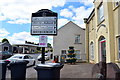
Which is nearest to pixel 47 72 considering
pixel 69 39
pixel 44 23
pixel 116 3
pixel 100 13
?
pixel 44 23

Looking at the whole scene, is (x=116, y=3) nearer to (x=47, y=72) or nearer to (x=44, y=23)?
(x=44, y=23)

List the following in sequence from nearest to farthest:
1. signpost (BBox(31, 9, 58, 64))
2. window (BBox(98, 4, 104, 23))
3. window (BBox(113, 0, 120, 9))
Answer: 1. signpost (BBox(31, 9, 58, 64))
2. window (BBox(113, 0, 120, 9))
3. window (BBox(98, 4, 104, 23))

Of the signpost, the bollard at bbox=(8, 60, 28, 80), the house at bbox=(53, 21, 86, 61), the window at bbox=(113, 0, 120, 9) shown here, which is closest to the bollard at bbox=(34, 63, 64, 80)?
the signpost

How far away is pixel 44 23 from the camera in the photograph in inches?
240

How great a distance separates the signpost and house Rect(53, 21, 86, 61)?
15405 millimetres

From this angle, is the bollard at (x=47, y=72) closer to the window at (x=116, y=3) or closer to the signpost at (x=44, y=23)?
the signpost at (x=44, y=23)

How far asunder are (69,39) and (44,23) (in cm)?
1568

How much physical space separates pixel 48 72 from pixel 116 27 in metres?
6.44

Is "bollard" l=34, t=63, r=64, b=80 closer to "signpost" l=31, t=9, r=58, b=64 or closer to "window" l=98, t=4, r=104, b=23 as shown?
"signpost" l=31, t=9, r=58, b=64

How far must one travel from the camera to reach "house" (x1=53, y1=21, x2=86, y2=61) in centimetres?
2150

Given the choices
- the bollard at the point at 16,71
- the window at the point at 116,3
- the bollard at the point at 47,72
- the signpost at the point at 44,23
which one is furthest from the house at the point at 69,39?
the bollard at the point at 47,72

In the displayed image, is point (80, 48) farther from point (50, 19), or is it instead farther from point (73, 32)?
point (50, 19)

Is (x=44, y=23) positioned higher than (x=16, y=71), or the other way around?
(x=44, y=23)

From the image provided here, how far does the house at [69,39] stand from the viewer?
70.5 feet
